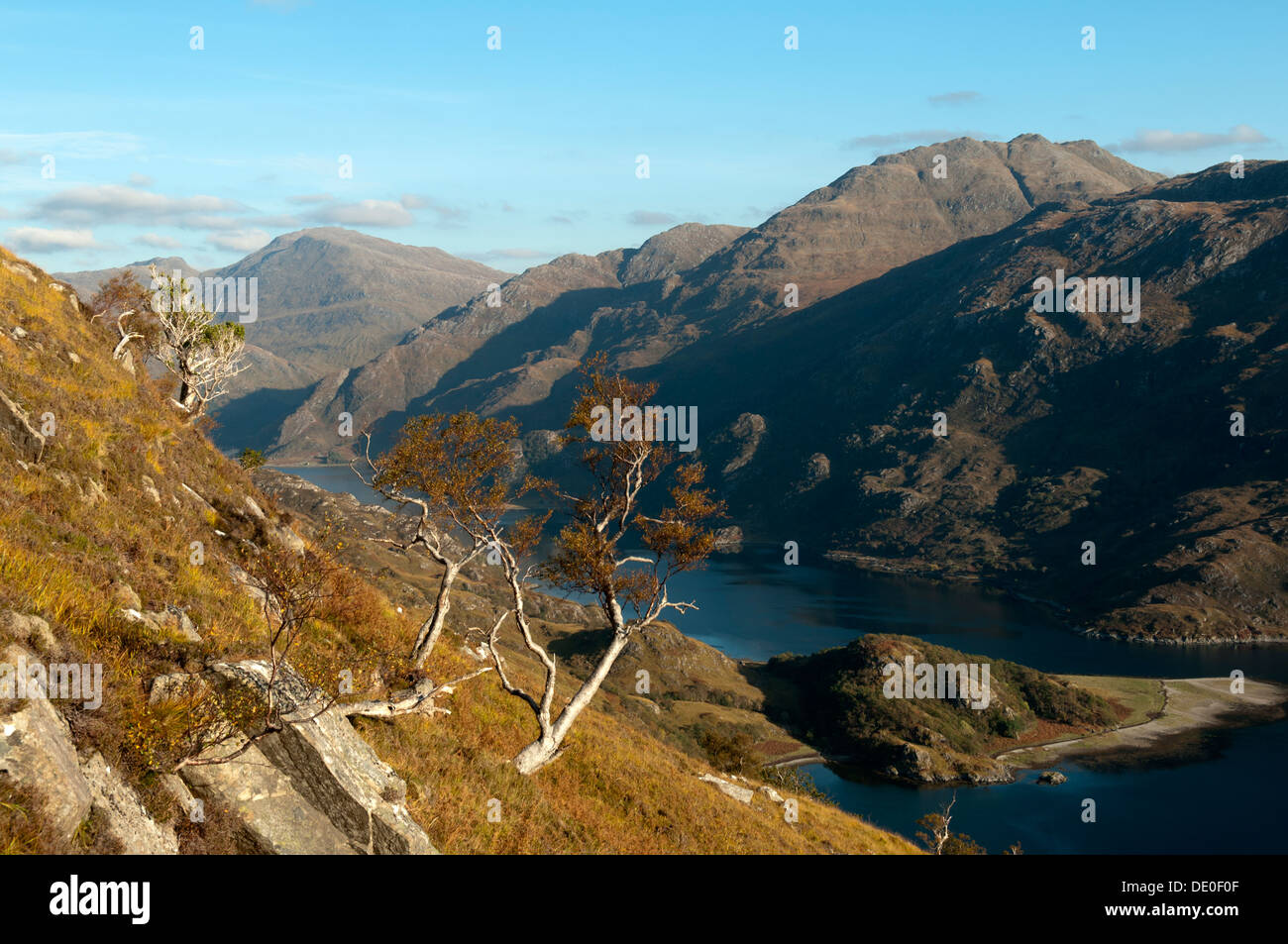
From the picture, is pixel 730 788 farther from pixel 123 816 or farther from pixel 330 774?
pixel 123 816

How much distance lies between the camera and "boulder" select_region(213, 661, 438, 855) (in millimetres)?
12320

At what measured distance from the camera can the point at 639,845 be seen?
19.5 meters

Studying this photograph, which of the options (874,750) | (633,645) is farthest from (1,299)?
(633,645)

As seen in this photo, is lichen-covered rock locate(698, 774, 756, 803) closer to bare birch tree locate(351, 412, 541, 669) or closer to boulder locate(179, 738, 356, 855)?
bare birch tree locate(351, 412, 541, 669)

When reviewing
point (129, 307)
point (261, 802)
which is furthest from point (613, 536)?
point (129, 307)

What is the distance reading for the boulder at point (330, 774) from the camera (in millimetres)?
12320

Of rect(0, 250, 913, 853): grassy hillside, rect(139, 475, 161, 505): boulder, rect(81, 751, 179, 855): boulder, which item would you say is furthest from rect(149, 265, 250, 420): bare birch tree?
rect(81, 751, 179, 855): boulder

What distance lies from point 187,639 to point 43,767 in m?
5.08

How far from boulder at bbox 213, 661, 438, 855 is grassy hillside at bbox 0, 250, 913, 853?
1.03 meters

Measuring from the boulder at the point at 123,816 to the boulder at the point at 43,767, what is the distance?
0.26 meters

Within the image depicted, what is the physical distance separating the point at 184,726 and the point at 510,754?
1054 cm

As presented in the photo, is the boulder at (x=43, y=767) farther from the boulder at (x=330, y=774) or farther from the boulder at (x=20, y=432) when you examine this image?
the boulder at (x=20, y=432)
